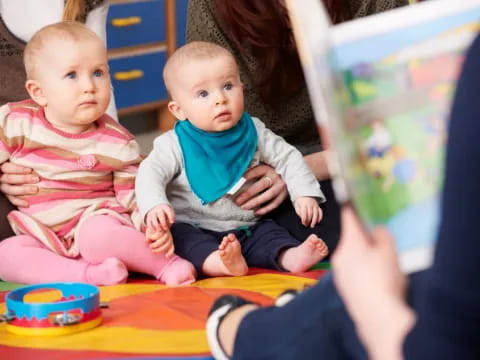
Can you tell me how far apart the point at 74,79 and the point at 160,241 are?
0.37 metres

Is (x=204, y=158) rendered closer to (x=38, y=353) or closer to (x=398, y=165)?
(x=38, y=353)

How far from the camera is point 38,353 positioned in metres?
1.40

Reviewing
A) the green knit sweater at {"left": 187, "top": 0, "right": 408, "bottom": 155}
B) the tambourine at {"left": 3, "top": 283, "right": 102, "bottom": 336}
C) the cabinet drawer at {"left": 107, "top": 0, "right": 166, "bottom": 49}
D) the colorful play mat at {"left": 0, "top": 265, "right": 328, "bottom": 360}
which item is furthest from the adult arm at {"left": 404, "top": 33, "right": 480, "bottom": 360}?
the cabinet drawer at {"left": 107, "top": 0, "right": 166, "bottom": 49}

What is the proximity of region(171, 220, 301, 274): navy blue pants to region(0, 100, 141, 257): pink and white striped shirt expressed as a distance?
96mm

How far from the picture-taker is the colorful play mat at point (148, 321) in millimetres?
1378

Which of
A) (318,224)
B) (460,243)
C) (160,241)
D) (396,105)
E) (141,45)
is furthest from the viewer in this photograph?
(141,45)

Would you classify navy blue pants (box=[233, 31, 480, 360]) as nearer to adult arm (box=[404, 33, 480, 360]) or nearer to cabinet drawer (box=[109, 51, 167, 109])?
adult arm (box=[404, 33, 480, 360])

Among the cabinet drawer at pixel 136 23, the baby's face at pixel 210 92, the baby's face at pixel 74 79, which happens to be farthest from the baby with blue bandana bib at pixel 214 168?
the cabinet drawer at pixel 136 23

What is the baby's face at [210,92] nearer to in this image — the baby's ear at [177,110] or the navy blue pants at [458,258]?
the baby's ear at [177,110]

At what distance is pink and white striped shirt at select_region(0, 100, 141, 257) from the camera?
6.09 ft

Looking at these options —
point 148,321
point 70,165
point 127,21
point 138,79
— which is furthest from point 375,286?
point 138,79

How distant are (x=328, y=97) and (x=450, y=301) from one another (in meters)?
0.19

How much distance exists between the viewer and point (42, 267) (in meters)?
1.77

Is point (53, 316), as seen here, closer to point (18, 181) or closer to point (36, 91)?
point (18, 181)
